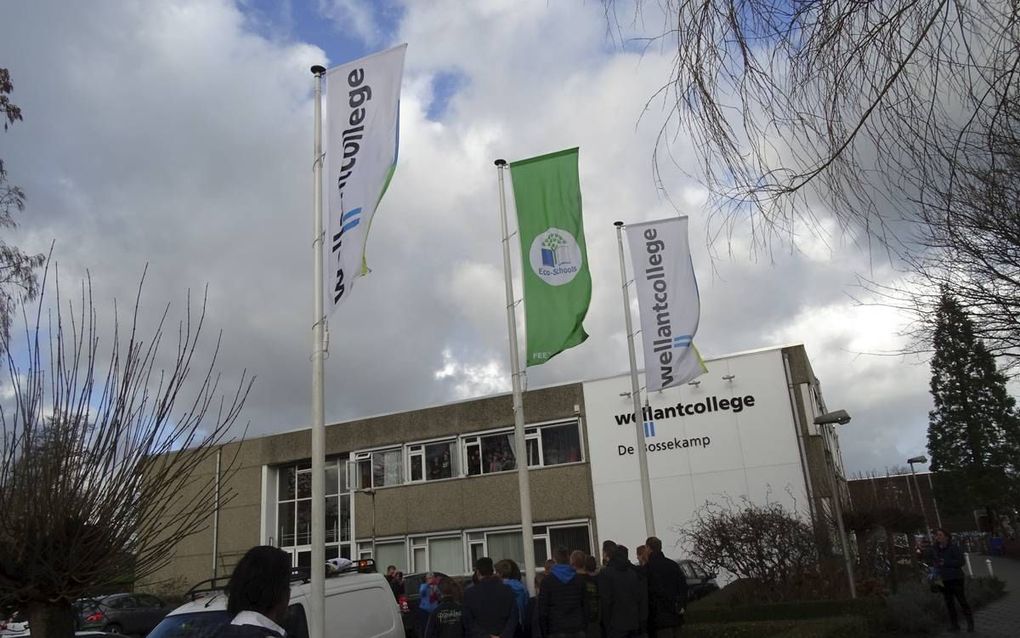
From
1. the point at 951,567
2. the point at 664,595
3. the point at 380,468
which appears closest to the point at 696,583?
the point at 951,567

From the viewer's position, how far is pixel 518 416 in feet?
47.8

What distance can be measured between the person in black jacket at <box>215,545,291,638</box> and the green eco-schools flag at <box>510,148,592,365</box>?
35.6ft

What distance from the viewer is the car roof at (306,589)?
766 centimetres

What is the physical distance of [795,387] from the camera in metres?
24.8

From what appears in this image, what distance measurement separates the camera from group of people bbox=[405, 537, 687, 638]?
8195 millimetres

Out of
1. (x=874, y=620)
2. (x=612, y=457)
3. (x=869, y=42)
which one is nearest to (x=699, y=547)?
(x=874, y=620)

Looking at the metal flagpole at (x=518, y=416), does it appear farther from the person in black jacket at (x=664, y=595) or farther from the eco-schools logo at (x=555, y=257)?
the person in black jacket at (x=664, y=595)

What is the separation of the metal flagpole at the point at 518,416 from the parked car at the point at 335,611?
4.13m

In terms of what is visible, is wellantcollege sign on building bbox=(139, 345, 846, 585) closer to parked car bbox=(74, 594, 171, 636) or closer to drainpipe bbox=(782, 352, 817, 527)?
drainpipe bbox=(782, 352, 817, 527)

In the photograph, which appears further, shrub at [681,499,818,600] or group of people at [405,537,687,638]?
shrub at [681,499,818,600]

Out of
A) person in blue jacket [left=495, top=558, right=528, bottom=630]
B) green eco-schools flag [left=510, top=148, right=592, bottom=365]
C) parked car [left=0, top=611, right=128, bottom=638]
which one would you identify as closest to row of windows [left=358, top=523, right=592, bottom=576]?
green eco-schools flag [left=510, top=148, right=592, bottom=365]

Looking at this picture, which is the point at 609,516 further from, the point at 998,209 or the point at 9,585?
the point at 9,585

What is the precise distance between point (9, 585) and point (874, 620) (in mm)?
13326

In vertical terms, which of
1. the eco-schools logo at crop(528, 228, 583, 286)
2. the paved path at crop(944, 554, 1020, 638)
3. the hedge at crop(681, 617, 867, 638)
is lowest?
the paved path at crop(944, 554, 1020, 638)
